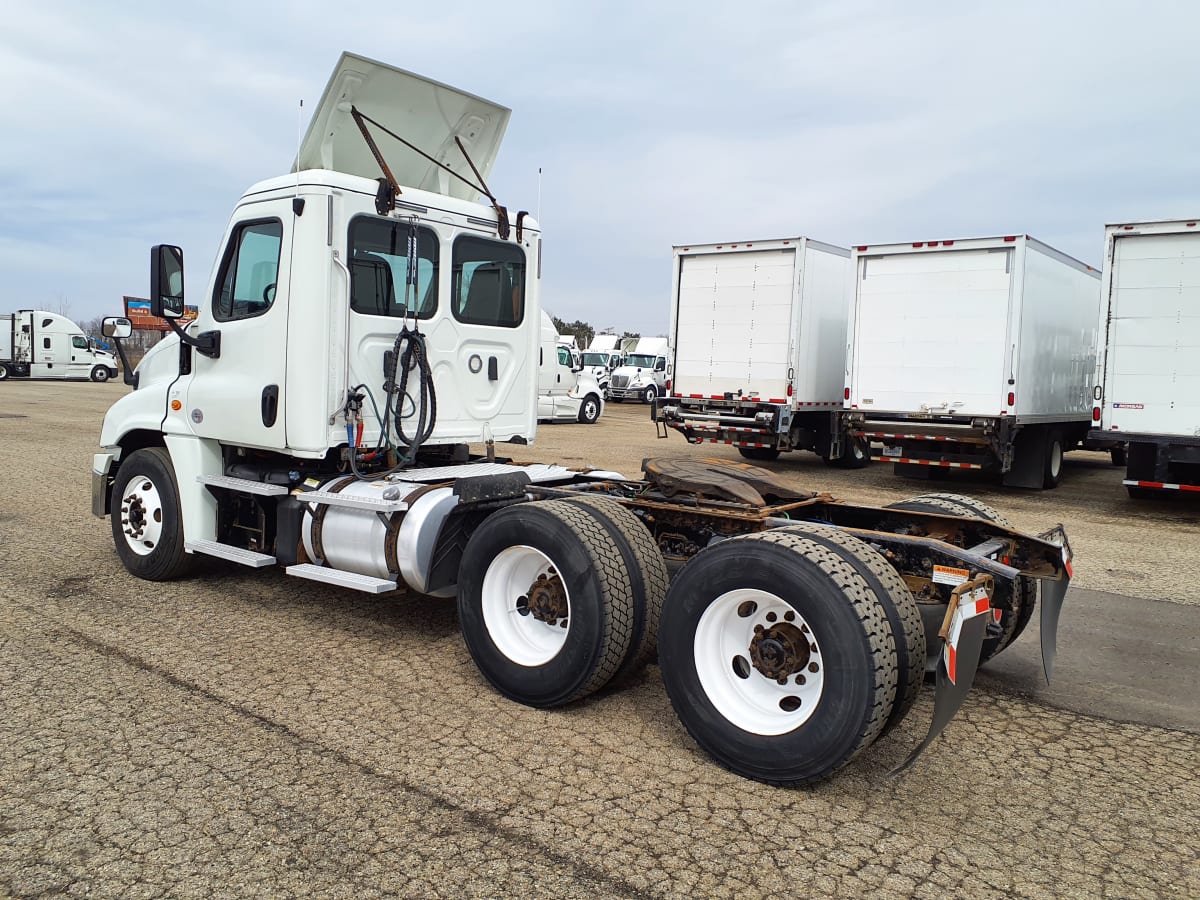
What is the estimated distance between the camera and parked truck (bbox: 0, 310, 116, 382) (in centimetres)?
4066

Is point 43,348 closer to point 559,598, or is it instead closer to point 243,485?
point 243,485

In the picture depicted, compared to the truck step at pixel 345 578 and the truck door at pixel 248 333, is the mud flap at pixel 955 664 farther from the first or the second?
the truck door at pixel 248 333

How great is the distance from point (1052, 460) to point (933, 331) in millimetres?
3159

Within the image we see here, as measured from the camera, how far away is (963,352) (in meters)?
12.5

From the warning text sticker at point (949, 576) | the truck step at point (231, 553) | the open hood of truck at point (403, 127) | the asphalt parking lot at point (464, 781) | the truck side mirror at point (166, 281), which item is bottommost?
the asphalt parking lot at point (464, 781)

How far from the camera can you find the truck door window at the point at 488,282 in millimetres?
6219

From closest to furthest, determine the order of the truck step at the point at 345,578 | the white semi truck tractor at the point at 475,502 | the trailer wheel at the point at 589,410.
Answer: the white semi truck tractor at the point at 475,502, the truck step at the point at 345,578, the trailer wheel at the point at 589,410

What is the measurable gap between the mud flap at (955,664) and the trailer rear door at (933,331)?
9.62 metres

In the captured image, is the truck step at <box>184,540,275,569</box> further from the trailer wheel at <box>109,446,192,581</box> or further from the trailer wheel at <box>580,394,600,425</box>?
the trailer wheel at <box>580,394,600,425</box>

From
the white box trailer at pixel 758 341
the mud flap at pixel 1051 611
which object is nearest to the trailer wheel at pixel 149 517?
the mud flap at pixel 1051 611

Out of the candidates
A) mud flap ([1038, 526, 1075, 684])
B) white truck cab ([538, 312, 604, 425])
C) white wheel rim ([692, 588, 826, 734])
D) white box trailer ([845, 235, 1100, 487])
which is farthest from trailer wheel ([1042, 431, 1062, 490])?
white truck cab ([538, 312, 604, 425])

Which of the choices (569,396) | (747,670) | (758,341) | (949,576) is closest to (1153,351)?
(758,341)

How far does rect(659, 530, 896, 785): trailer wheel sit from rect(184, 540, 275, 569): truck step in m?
2.95

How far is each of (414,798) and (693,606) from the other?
4.34 feet
